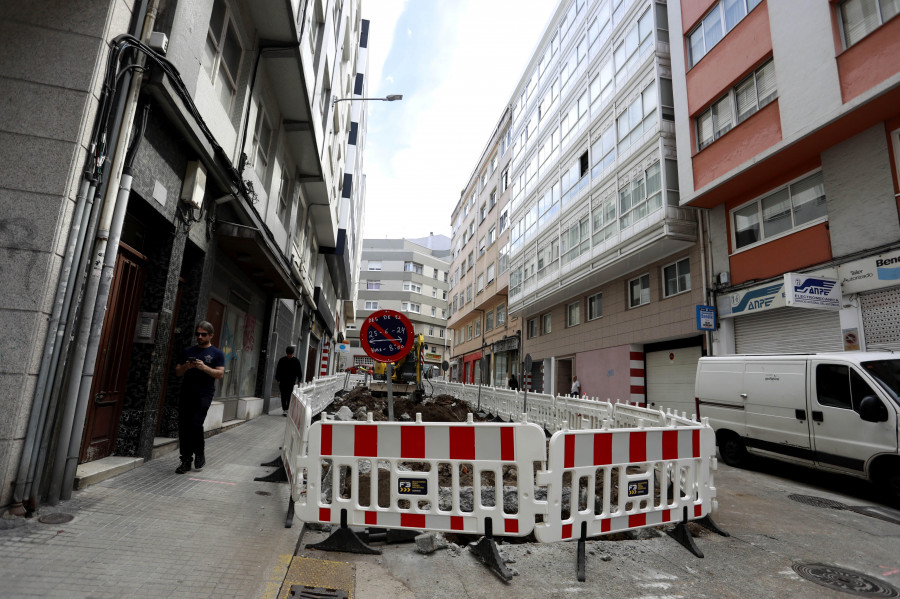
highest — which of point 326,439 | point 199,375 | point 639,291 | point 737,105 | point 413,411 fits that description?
point 737,105

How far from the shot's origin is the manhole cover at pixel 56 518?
3.50 m

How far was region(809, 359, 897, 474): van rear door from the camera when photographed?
6484 millimetres

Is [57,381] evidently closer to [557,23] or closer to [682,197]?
[682,197]

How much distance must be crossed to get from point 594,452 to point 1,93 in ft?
19.3

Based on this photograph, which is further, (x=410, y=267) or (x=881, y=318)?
(x=410, y=267)

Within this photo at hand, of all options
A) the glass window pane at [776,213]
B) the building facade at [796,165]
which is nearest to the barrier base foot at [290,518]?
the building facade at [796,165]

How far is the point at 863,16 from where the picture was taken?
9.95 meters

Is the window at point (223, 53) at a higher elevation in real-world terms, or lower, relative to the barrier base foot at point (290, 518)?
higher

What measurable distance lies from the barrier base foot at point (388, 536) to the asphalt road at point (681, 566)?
9 centimetres

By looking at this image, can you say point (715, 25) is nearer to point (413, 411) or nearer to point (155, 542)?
point (413, 411)

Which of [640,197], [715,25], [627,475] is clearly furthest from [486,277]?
[627,475]

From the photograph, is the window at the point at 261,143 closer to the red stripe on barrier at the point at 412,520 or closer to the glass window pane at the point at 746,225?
the red stripe on barrier at the point at 412,520

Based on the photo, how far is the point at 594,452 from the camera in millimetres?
3875

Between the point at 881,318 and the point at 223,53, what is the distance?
1320 centimetres
